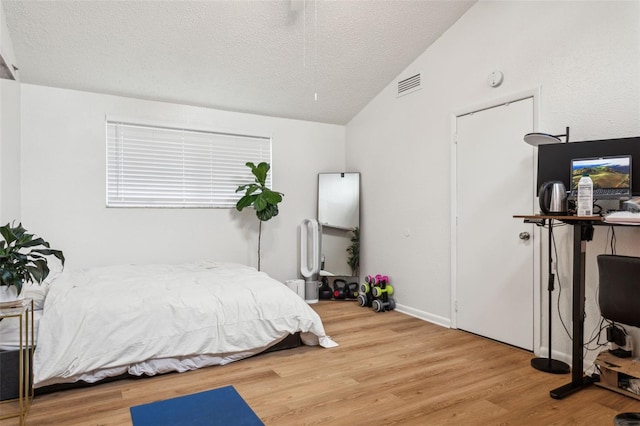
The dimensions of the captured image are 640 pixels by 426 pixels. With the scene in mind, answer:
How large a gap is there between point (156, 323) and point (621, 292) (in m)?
2.90

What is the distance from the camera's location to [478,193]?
12.3 ft

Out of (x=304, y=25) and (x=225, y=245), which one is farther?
(x=225, y=245)

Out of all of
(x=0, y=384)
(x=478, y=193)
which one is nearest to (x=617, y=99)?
(x=478, y=193)

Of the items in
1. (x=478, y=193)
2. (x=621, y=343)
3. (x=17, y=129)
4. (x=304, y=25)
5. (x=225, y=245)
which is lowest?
(x=621, y=343)

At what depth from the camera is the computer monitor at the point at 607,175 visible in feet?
8.34

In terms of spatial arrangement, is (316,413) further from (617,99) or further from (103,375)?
(617,99)

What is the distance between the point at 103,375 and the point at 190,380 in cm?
57

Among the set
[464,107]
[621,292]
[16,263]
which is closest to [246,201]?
[464,107]

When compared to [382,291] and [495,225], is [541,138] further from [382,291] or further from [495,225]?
[382,291]

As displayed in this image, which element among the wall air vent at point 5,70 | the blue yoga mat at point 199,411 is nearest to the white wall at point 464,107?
the blue yoga mat at point 199,411

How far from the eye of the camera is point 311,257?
538 cm

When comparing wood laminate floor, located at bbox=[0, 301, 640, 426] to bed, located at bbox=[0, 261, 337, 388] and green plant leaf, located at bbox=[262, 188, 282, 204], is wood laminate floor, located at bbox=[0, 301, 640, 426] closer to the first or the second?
bed, located at bbox=[0, 261, 337, 388]

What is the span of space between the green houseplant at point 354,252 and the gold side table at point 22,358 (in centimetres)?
370

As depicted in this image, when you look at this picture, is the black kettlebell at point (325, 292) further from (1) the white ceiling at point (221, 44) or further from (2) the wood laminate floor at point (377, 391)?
(1) the white ceiling at point (221, 44)
